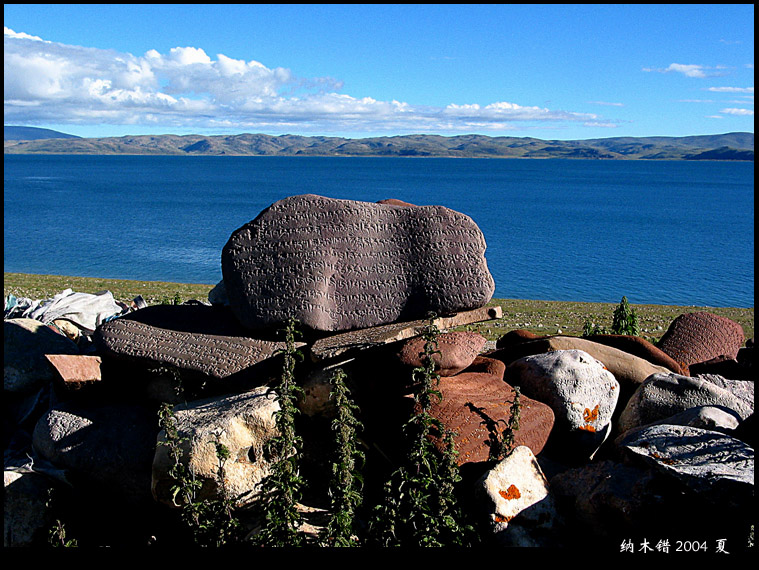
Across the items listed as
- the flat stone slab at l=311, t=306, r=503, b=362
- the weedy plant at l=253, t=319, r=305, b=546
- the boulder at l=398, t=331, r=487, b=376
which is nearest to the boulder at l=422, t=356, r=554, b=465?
the boulder at l=398, t=331, r=487, b=376

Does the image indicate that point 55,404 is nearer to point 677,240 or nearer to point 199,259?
point 199,259

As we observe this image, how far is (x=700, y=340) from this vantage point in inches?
402

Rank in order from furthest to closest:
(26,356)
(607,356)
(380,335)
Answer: (607,356) < (26,356) < (380,335)

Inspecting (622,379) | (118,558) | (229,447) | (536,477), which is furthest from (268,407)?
(622,379)

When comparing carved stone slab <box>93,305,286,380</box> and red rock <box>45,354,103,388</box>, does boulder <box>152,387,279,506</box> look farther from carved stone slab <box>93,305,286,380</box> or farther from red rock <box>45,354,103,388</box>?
red rock <box>45,354,103,388</box>

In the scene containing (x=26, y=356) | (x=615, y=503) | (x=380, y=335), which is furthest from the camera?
(x=26, y=356)

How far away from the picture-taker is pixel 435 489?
5.29 metres

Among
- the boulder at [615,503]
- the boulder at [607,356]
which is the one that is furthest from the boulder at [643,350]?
the boulder at [615,503]

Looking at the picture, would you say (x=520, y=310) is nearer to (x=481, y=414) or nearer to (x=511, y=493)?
(x=481, y=414)

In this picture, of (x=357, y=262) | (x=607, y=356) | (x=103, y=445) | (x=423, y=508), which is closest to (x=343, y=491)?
(x=423, y=508)

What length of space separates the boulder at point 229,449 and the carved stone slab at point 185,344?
1.01 metres

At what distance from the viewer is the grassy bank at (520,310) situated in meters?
22.3

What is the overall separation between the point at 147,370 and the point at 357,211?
10.7 ft

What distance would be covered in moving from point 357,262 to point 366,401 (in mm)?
1819
